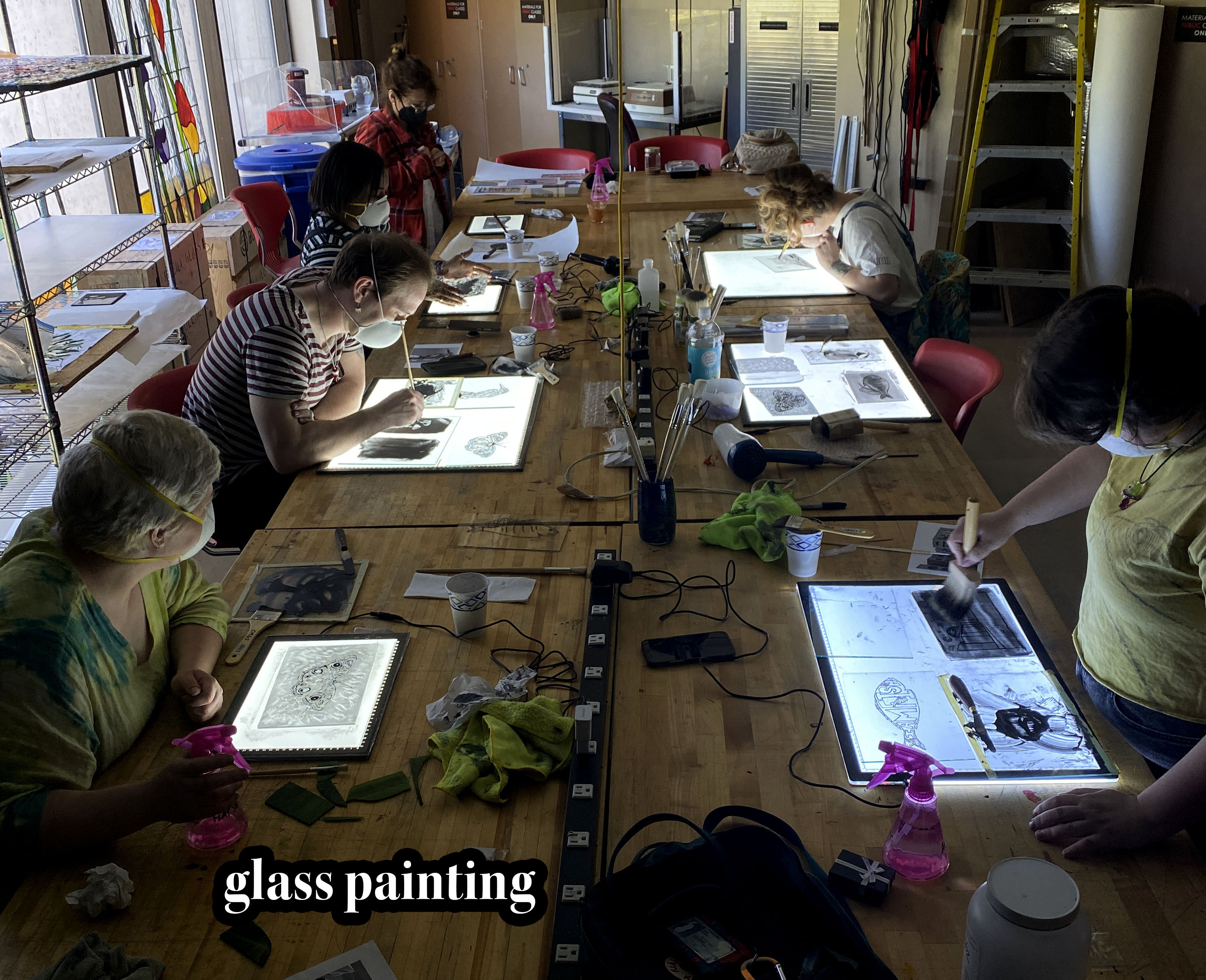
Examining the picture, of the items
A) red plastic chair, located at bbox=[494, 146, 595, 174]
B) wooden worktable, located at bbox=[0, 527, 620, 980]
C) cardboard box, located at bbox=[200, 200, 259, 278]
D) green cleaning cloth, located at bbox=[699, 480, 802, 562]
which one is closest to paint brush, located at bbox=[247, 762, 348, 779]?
wooden worktable, located at bbox=[0, 527, 620, 980]

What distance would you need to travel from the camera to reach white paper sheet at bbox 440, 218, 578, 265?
4.35m

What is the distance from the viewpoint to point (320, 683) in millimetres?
1860

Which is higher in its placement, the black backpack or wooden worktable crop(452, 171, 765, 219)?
wooden worktable crop(452, 171, 765, 219)

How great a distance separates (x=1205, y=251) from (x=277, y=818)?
479 centimetres

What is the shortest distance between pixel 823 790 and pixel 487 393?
183cm

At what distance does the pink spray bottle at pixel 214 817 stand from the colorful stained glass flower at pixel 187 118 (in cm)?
506

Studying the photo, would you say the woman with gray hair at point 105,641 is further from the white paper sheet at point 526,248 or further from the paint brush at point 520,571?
the white paper sheet at point 526,248

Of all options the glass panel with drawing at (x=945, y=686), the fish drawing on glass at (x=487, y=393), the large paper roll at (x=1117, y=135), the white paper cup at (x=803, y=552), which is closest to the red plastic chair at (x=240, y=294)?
the fish drawing on glass at (x=487, y=393)

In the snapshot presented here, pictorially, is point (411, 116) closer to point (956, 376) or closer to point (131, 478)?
point (956, 376)

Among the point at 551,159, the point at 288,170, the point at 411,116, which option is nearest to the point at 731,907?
the point at 411,116

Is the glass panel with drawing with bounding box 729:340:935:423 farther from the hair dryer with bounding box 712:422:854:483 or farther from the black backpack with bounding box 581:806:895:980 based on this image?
the black backpack with bounding box 581:806:895:980

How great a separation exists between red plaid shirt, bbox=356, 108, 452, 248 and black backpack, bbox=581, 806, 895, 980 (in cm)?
419

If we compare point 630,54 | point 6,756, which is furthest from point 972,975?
point 630,54

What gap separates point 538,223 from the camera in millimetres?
4902
